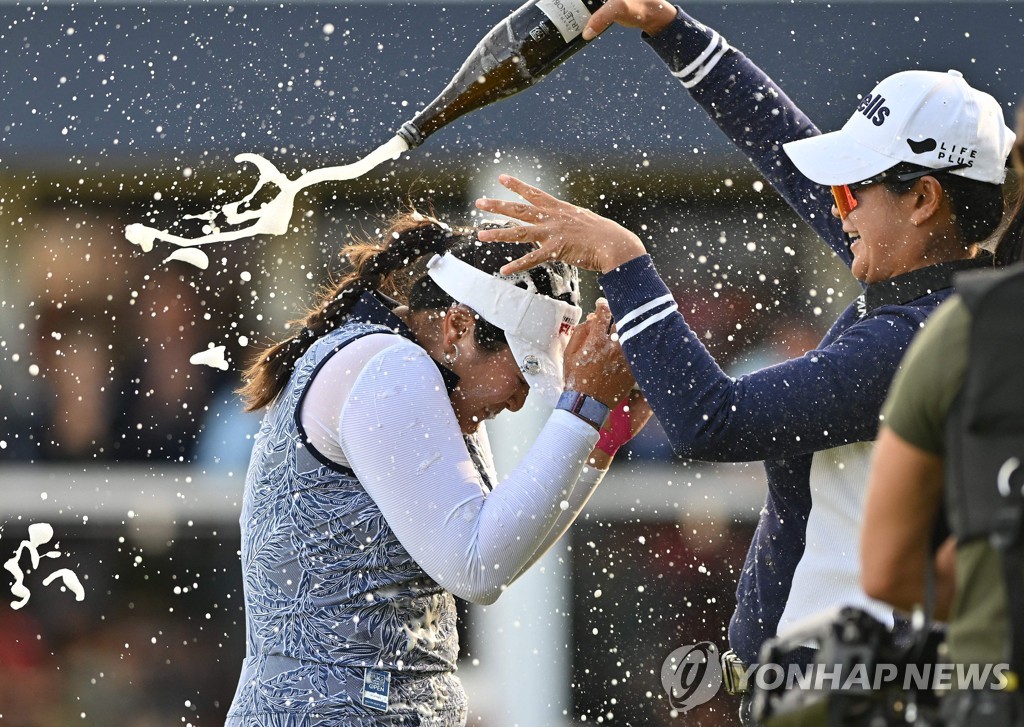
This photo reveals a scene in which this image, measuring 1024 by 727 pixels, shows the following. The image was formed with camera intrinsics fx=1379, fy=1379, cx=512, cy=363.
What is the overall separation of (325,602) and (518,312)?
0.77m

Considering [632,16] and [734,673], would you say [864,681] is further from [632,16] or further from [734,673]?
[632,16]

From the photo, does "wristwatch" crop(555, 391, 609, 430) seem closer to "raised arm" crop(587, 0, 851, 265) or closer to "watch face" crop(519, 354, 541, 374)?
"watch face" crop(519, 354, 541, 374)

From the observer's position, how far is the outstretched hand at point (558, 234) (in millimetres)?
2854

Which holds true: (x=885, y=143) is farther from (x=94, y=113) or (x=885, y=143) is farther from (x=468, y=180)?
(x=94, y=113)

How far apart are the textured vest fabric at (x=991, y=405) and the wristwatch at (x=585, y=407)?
1266mm

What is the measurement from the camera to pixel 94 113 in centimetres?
716

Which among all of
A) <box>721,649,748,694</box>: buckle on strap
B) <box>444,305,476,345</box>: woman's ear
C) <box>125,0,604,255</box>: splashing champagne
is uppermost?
<box>125,0,604,255</box>: splashing champagne

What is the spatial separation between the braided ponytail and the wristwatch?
0.49 meters

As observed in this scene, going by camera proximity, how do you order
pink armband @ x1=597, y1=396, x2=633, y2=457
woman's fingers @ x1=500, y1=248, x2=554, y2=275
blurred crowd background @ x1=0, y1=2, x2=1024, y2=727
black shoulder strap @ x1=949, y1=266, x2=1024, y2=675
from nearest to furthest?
1. black shoulder strap @ x1=949, y1=266, x2=1024, y2=675
2. woman's fingers @ x1=500, y1=248, x2=554, y2=275
3. pink armband @ x1=597, y1=396, x2=633, y2=457
4. blurred crowd background @ x1=0, y1=2, x2=1024, y2=727

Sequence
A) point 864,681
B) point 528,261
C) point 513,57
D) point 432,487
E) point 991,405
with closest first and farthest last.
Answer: point 991,405 < point 864,681 < point 432,487 < point 528,261 < point 513,57

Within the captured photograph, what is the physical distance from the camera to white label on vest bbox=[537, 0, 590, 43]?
3248mm

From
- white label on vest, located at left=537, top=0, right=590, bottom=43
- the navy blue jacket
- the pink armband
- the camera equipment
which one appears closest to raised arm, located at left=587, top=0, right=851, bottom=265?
white label on vest, located at left=537, top=0, right=590, bottom=43

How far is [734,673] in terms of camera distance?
2979mm

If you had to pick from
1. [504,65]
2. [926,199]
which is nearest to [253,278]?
[504,65]
